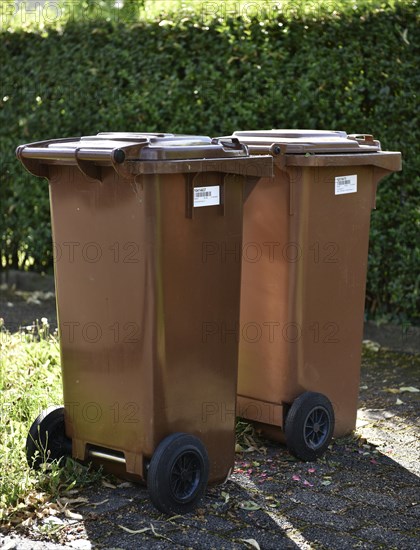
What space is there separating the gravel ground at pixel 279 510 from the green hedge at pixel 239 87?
2.13 meters

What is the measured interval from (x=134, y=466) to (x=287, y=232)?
1348 mm

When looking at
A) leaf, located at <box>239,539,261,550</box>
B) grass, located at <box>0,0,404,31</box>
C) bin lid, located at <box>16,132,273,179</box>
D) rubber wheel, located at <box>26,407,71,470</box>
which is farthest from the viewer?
A: grass, located at <box>0,0,404,31</box>

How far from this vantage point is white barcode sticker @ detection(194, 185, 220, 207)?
3955 mm

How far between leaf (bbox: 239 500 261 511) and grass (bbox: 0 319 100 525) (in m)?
0.68

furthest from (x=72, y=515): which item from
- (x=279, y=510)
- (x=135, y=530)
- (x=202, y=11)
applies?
(x=202, y=11)

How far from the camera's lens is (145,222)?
3.84 meters

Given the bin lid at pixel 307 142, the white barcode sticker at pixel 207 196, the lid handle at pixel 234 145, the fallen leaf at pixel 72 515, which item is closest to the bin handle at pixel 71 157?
the white barcode sticker at pixel 207 196

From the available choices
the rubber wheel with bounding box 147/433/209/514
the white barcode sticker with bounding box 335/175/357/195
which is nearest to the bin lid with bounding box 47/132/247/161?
the white barcode sticker with bounding box 335/175/357/195

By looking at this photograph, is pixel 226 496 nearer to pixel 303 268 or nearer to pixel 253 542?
pixel 253 542

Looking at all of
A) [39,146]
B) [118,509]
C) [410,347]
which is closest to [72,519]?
[118,509]

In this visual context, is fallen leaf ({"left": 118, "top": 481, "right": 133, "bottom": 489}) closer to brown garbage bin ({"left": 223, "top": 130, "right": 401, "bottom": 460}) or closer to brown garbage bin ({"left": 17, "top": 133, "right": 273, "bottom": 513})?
brown garbage bin ({"left": 17, "top": 133, "right": 273, "bottom": 513})

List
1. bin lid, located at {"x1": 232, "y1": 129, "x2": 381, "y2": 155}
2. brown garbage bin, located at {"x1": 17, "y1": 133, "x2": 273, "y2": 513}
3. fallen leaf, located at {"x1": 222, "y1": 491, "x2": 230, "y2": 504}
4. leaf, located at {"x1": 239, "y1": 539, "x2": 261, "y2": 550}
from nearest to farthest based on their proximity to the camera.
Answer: leaf, located at {"x1": 239, "y1": 539, "x2": 261, "y2": 550}
brown garbage bin, located at {"x1": 17, "y1": 133, "x2": 273, "y2": 513}
fallen leaf, located at {"x1": 222, "y1": 491, "x2": 230, "y2": 504}
bin lid, located at {"x1": 232, "y1": 129, "x2": 381, "y2": 155}

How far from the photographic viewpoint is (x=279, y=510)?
401 centimetres

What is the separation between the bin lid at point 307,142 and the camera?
449 cm
